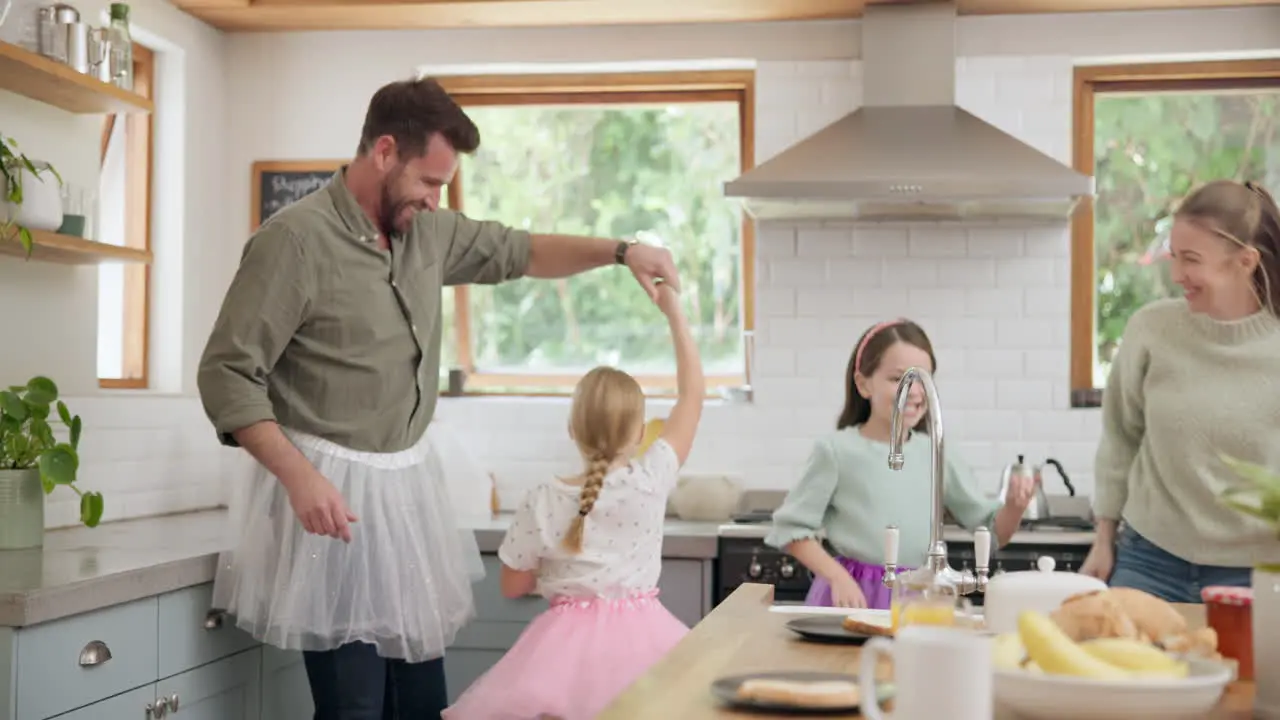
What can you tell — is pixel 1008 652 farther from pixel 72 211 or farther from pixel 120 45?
pixel 120 45

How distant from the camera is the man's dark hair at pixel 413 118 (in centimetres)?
302

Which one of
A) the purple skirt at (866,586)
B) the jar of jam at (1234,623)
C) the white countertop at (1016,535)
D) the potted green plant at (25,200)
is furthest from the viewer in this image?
the white countertop at (1016,535)

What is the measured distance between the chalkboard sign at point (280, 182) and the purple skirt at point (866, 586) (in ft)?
7.86

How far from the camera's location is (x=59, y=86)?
3.61 meters

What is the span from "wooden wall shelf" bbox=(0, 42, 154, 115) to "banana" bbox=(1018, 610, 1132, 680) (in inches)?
108

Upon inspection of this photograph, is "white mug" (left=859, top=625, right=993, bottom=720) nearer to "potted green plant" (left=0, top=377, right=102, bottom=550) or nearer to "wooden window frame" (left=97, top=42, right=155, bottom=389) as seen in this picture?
"potted green plant" (left=0, top=377, right=102, bottom=550)

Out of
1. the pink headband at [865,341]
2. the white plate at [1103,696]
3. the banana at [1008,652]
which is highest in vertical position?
the pink headband at [865,341]

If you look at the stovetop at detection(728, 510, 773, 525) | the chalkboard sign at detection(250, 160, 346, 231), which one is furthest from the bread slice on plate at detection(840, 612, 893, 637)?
the chalkboard sign at detection(250, 160, 346, 231)

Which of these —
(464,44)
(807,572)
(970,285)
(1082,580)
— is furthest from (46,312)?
(1082,580)

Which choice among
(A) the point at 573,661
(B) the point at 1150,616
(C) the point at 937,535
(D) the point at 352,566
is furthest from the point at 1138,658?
(D) the point at 352,566

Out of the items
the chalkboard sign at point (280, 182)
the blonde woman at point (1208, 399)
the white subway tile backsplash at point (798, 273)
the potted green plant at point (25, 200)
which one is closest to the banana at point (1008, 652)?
the blonde woman at point (1208, 399)

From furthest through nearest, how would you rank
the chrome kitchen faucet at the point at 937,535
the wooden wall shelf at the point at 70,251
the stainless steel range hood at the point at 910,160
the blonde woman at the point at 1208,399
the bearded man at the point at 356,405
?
the stainless steel range hood at the point at 910,160 < the wooden wall shelf at the point at 70,251 < the bearded man at the point at 356,405 < the blonde woman at the point at 1208,399 < the chrome kitchen faucet at the point at 937,535

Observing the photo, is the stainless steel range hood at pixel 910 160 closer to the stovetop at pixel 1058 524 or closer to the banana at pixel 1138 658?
the stovetop at pixel 1058 524

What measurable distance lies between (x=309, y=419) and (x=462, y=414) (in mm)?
1806
